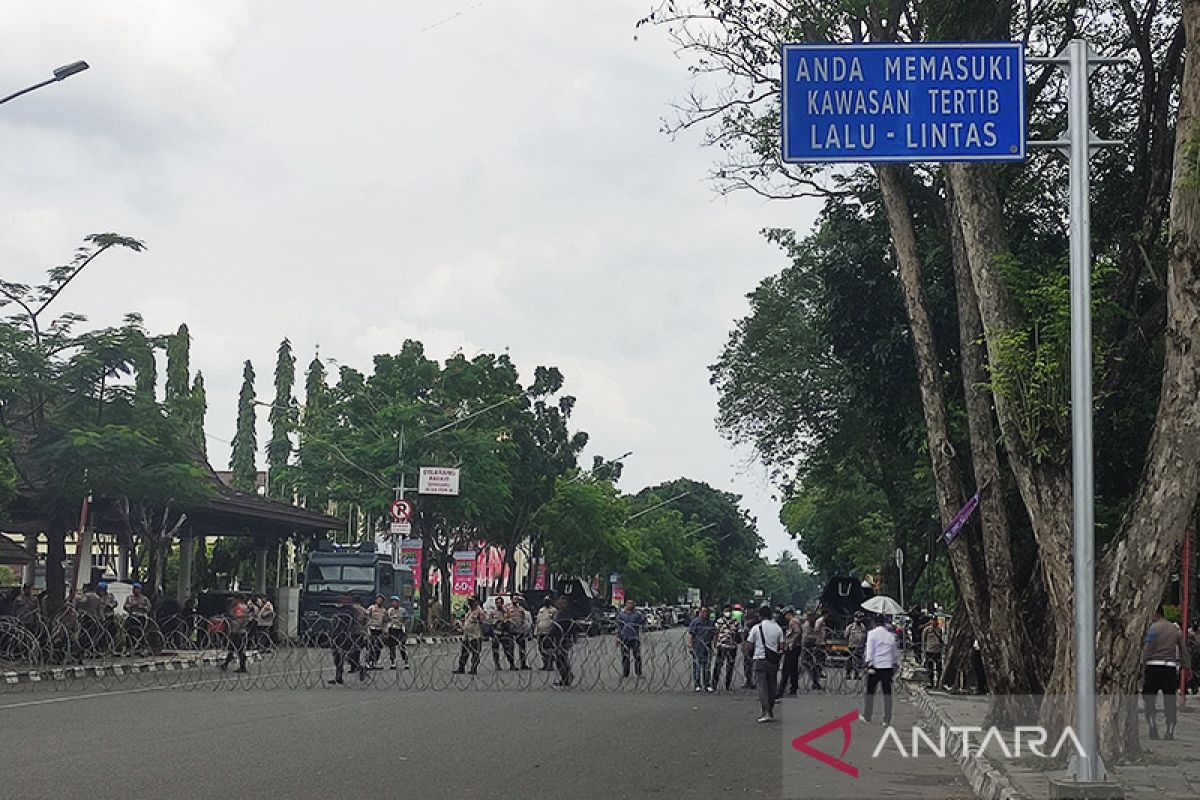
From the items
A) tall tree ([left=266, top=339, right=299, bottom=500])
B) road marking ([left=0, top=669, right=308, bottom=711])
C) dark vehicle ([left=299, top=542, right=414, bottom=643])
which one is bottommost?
road marking ([left=0, top=669, right=308, bottom=711])

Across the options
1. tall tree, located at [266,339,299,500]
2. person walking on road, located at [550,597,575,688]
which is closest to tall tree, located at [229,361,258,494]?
tall tree, located at [266,339,299,500]

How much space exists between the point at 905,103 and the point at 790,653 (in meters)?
16.6

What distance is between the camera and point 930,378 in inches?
886

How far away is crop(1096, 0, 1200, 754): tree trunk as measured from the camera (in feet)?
43.6

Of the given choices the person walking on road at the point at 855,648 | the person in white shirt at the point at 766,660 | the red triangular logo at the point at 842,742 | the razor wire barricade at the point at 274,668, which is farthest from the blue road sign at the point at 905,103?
the person walking on road at the point at 855,648

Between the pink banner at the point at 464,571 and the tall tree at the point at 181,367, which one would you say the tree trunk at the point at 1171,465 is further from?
the tall tree at the point at 181,367

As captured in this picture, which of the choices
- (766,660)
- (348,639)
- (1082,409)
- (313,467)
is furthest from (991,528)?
(313,467)

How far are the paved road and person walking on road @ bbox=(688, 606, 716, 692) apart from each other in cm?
416

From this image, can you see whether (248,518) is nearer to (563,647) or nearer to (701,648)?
(563,647)

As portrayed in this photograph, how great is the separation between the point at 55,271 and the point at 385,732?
60.9 ft

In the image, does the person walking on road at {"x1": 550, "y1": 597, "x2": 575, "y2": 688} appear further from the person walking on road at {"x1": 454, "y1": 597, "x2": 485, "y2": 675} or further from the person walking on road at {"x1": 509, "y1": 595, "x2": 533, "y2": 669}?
the person walking on road at {"x1": 509, "y1": 595, "x2": 533, "y2": 669}

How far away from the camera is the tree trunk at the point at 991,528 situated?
765 inches

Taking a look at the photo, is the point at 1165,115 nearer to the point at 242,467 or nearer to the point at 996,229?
the point at 996,229

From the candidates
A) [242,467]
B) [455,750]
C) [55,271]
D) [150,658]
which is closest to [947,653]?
[455,750]
